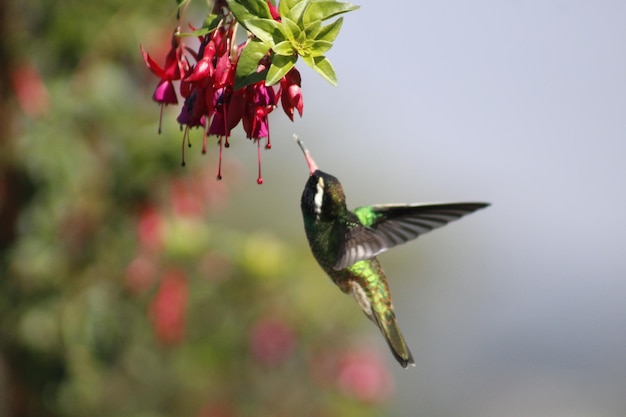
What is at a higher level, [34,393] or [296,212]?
[296,212]

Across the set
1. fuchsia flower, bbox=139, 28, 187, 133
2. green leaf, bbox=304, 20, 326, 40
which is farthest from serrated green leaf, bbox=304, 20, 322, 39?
fuchsia flower, bbox=139, 28, 187, 133

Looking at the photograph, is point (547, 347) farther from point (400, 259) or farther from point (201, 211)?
point (201, 211)

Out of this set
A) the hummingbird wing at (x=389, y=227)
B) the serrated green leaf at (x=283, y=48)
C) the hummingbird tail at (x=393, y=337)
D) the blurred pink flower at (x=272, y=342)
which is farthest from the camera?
the blurred pink flower at (x=272, y=342)

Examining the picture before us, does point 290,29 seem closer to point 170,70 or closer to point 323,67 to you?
point 323,67

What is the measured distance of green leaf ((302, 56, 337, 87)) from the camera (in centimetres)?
86

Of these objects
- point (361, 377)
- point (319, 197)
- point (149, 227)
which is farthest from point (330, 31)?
point (361, 377)

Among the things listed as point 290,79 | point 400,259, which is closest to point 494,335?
point 400,259

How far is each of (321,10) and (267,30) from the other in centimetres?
6

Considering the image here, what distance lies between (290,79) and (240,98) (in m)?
0.05

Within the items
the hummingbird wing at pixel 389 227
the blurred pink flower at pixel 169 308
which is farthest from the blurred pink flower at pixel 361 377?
the hummingbird wing at pixel 389 227

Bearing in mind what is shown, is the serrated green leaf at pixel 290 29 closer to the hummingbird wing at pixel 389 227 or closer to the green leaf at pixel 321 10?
the green leaf at pixel 321 10

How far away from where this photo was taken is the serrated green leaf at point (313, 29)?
2.85 ft

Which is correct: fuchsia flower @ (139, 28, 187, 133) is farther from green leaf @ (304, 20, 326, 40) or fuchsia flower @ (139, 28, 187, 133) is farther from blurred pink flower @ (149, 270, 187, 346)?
blurred pink flower @ (149, 270, 187, 346)

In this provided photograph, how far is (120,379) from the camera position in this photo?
2.57 m
